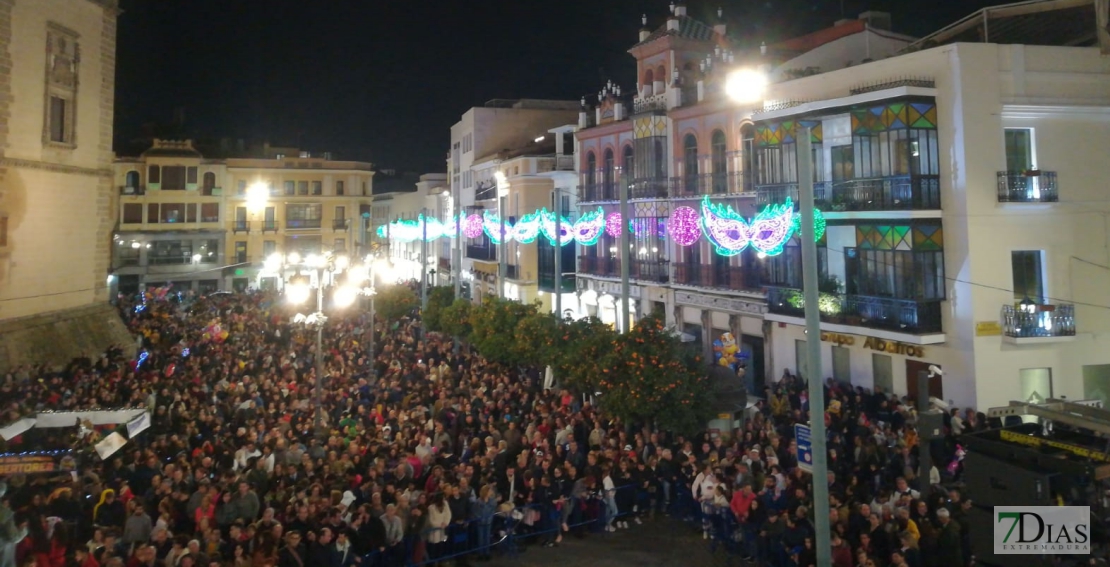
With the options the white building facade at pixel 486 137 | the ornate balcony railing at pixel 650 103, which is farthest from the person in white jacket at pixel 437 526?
the white building facade at pixel 486 137

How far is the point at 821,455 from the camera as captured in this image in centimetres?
930

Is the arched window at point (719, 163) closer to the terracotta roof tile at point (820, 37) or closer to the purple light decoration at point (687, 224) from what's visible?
the purple light decoration at point (687, 224)

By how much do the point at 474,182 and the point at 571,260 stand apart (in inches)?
604

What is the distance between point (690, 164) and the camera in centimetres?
2844

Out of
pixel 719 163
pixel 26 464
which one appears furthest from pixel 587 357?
pixel 719 163

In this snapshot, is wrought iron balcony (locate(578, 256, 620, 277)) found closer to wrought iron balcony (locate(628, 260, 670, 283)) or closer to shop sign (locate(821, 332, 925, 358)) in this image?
wrought iron balcony (locate(628, 260, 670, 283))

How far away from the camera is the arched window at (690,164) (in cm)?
2794

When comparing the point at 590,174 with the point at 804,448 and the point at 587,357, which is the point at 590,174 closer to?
the point at 587,357

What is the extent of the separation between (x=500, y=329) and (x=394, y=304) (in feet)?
41.9

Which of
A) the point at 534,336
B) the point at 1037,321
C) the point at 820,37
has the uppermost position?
the point at 820,37

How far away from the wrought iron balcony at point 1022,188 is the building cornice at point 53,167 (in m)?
26.1

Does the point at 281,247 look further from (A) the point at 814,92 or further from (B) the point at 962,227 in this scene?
Result: (B) the point at 962,227

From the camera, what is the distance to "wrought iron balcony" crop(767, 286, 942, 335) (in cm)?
1889

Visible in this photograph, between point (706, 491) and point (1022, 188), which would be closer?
point (706, 491)
